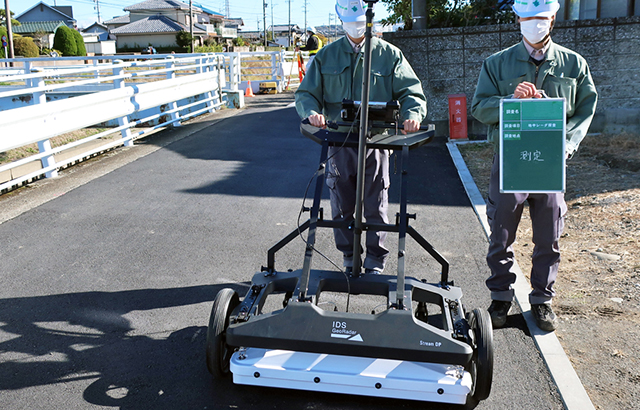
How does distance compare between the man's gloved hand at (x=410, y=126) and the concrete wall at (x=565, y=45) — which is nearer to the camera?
the man's gloved hand at (x=410, y=126)

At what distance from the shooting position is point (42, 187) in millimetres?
7500

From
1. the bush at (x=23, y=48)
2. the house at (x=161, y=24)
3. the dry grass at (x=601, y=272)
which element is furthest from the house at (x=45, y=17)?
the dry grass at (x=601, y=272)

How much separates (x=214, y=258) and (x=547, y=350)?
2849 mm

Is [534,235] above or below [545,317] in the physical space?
above

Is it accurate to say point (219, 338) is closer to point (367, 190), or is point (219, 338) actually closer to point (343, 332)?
point (343, 332)

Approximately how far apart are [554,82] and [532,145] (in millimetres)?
534

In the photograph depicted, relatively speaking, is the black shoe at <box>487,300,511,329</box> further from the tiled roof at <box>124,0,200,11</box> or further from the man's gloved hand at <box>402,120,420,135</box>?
the tiled roof at <box>124,0,200,11</box>

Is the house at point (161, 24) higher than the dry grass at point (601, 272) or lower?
higher

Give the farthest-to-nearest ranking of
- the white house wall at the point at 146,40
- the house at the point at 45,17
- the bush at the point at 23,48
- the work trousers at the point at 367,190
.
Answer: the house at the point at 45,17
the white house wall at the point at 146,40
the bush at the point at 23,48
the work trousers at the point at 367,190

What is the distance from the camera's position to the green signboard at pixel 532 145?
3660 mm

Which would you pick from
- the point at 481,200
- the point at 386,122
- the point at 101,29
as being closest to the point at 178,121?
the point at 481,200

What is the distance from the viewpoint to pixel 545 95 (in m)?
3.75

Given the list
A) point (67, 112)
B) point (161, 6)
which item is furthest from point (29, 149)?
point (161, 6)

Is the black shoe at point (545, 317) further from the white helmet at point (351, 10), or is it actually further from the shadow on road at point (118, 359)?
the white helmet at point (351, 10)
